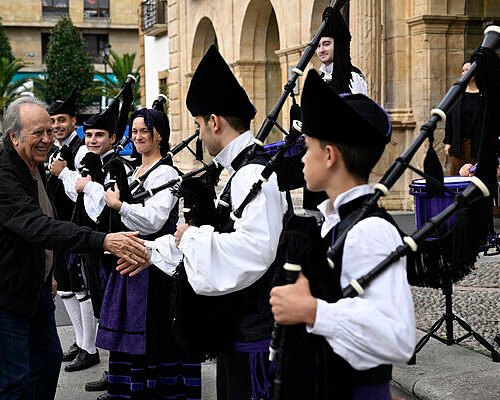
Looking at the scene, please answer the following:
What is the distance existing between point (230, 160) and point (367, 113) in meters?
1.17

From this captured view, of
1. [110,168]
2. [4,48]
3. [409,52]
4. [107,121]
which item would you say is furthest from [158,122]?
[4,48]

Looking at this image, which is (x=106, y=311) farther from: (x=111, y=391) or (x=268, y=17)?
(x=268, y=17)

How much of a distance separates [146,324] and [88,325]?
59.7 inches

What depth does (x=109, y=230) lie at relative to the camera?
17.7 ft

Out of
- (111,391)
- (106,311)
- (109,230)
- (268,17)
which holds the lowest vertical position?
(111,391)

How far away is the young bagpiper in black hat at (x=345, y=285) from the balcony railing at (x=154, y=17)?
27.0m

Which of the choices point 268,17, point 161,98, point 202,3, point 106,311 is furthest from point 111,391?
point 202,3

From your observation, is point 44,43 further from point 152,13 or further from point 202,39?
point 202,39

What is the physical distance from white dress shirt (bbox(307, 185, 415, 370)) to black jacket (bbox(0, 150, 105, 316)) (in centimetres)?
212

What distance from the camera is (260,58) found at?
20.7m

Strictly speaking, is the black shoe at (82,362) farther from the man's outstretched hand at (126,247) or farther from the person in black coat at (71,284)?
the man's outstretched hand at (126,247)

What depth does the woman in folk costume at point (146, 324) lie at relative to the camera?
5.21m

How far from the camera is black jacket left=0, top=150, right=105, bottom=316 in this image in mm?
4293

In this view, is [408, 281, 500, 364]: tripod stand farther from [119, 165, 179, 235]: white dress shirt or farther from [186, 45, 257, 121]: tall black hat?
[186, 45, 257, 121]: tall black hat
